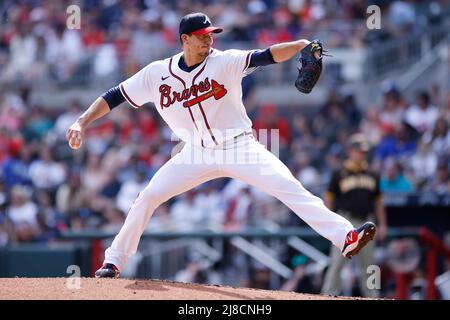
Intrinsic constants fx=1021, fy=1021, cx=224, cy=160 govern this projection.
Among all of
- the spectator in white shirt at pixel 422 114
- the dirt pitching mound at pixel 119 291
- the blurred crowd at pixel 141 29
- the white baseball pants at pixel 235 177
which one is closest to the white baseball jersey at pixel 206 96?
the white baseball pants at pixel 235 177

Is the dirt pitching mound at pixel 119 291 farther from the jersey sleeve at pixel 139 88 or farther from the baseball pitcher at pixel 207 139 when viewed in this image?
the jersey sleeve at pixel 139 88

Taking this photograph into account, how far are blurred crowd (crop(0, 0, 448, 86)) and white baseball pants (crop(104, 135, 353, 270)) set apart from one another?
9187 millimetres

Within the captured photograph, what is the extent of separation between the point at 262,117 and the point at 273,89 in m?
1.83

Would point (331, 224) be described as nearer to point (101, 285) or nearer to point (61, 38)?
point (101, 285)

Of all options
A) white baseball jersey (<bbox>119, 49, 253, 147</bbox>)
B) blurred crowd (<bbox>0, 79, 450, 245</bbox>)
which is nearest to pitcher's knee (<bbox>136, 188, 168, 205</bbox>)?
white baseball jersey (<bbox>119, 49, 253, 147</bbox>)

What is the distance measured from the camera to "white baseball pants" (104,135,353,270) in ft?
24.3

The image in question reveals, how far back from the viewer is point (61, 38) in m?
19.3

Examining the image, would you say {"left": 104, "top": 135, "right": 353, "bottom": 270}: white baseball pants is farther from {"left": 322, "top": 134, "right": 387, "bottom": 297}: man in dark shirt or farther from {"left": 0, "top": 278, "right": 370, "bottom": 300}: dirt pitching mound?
{"left": 322, "top": 134, "right": 387, "bottom": 297}: man in dark shirt

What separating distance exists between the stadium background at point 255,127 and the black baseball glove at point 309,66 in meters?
3.93

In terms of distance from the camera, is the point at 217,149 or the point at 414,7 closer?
the point at 217,149

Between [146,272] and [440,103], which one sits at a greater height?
[440,103]
